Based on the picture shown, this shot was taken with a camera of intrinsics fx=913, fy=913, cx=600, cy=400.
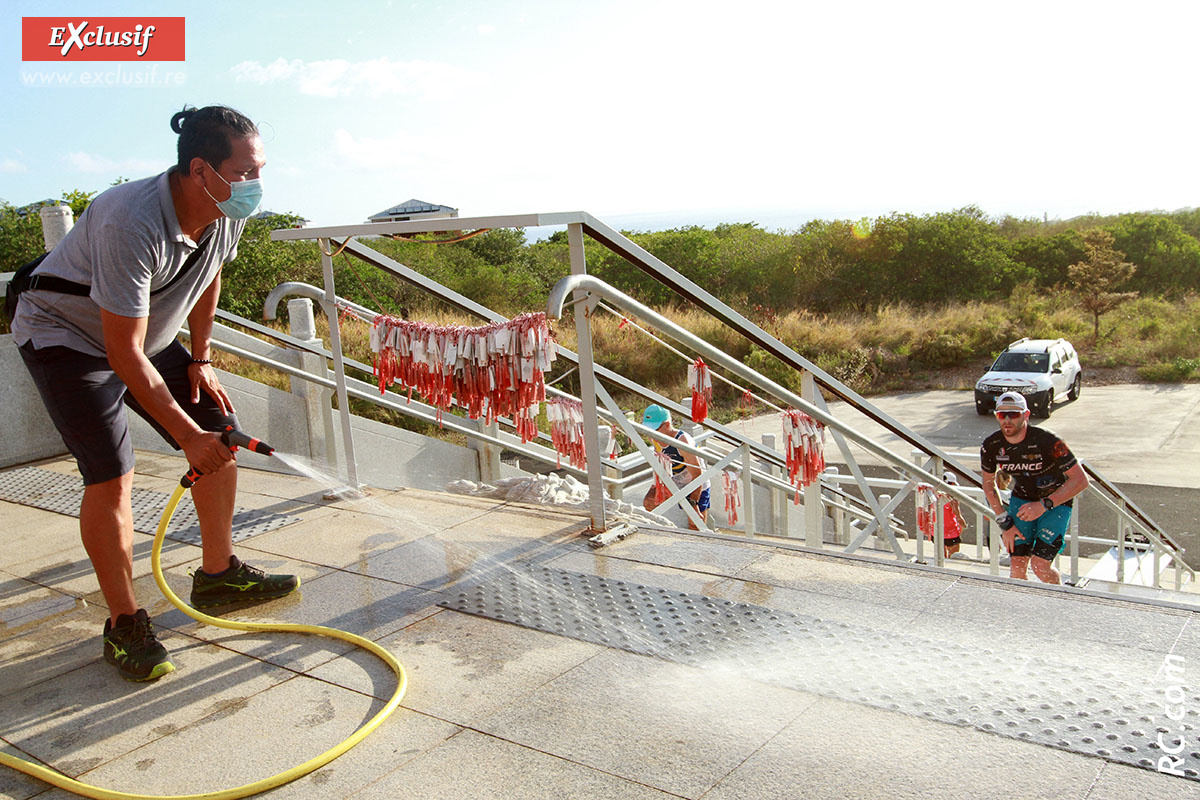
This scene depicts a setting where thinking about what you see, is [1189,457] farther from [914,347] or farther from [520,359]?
[520,359]

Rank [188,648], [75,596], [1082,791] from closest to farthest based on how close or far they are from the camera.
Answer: [1082,791] → [188,648] → [75,596]

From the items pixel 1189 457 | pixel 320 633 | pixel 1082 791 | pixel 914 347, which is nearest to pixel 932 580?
pixel 1082 791

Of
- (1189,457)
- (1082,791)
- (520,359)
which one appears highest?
(520,359)

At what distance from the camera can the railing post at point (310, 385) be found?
6.25 meters

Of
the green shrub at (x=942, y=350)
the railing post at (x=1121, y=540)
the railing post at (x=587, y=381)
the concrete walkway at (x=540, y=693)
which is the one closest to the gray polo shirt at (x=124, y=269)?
the concrete walkway at (x=540, y=693)

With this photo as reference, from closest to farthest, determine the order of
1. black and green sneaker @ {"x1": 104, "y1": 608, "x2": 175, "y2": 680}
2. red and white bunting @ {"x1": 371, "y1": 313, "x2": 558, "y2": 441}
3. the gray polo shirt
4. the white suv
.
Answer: the gray polo shirt < black and green sneaker @ {"x1": 104, "y1": 608, "x2": 175, "y2": 680} < red and white bunting @ {"x1": 371, "y1": 313, "x2": 558, "y2": 441} < the white suv

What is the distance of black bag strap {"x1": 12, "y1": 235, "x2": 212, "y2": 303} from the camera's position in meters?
2.98

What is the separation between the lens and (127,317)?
2742mm

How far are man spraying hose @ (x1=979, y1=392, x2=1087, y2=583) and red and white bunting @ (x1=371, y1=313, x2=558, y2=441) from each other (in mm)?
3164

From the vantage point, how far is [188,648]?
326 centimetres

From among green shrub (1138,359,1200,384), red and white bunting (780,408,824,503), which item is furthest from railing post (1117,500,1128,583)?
green shrub (1138,359,1200,384)

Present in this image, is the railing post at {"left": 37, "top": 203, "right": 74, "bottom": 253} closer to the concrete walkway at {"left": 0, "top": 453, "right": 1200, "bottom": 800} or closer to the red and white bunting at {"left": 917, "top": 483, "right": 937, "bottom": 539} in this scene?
the concrete walkway at {"left": 0, "top": 453, "right": 1200, "bottom": 800}

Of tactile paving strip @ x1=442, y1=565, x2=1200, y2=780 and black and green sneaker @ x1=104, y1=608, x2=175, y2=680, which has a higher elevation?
black and green sneaker @ x1=104, y1=608, x2=175, y2=680

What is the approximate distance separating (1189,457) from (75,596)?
16002mm
